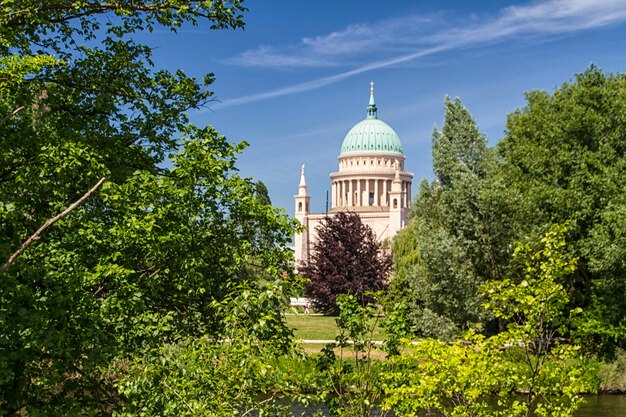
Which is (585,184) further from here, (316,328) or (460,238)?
(316,328)

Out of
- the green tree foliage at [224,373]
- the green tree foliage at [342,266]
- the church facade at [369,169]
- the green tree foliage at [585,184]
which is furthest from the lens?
the church facade at [369,169]

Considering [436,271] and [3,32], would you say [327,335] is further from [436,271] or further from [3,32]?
[3,32]

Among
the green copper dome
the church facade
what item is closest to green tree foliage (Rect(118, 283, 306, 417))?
the church facade

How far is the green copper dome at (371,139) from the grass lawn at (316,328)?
79207 mm

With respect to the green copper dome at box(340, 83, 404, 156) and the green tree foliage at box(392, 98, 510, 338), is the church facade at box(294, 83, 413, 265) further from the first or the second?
the green tree foliage at box(392, 98, 510, 338)

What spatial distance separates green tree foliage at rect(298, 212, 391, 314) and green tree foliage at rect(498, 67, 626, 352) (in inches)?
979

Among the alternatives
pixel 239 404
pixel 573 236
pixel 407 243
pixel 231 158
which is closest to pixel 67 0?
pixel 231 158

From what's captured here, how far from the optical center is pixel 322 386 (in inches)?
410

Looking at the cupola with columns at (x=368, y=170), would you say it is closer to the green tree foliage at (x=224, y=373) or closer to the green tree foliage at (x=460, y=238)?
the green tree foliage at (x=460, y=238)

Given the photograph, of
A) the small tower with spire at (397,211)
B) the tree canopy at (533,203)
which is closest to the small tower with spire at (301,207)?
the small tower with spire at (397,211)

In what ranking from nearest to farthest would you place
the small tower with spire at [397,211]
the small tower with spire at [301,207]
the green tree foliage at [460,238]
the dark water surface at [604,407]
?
the dark water surface at [604,407]
the green tree foliage at [460,238]
the small tower with spire at [397,211]
the small tower with spire at [301,207]

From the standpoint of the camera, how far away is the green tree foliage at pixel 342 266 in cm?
5094

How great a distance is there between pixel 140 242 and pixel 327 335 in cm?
2884

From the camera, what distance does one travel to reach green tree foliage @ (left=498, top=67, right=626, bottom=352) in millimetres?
22625
